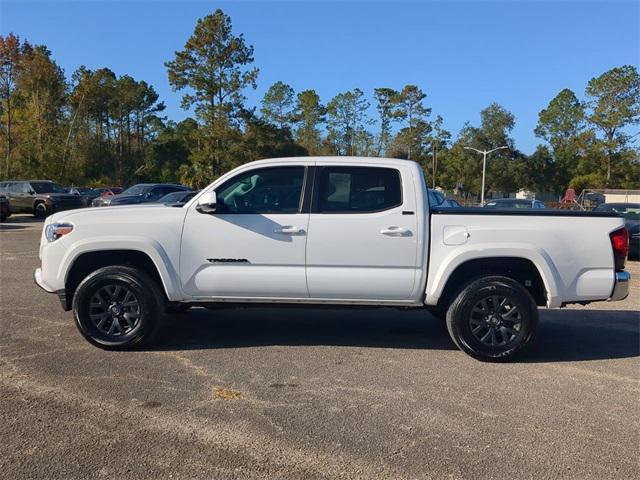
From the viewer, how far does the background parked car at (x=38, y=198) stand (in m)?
26.2

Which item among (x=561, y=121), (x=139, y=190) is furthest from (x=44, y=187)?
(x=561, y=121)

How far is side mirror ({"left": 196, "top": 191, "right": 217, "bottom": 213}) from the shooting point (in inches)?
214

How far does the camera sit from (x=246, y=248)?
5523 mm

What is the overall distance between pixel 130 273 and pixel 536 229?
12.8 feet

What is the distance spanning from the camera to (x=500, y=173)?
73.5m

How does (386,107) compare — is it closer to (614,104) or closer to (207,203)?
(614,104)

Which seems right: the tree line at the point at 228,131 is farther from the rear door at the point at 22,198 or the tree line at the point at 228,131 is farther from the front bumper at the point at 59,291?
the front bumper at the point at 59,291

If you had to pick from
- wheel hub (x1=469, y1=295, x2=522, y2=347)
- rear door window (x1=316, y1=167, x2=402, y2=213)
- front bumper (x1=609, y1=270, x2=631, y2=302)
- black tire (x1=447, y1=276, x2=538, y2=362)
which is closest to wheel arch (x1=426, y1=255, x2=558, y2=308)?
black tire (x1=447, y1=276, x2=538, y2=362)

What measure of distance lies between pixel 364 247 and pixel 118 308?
2.47 meters

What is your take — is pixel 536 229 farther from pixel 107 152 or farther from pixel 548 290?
pixel 107 152

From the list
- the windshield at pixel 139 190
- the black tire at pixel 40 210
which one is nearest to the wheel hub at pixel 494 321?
the windshield at pixel 139 190

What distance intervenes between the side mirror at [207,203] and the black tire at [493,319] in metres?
2.46

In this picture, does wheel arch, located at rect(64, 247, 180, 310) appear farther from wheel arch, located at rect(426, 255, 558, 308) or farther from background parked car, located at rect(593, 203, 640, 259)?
background parked car, located at rect(593, 203, 640, 259)

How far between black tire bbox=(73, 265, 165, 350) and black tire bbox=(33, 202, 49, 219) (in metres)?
22.9
